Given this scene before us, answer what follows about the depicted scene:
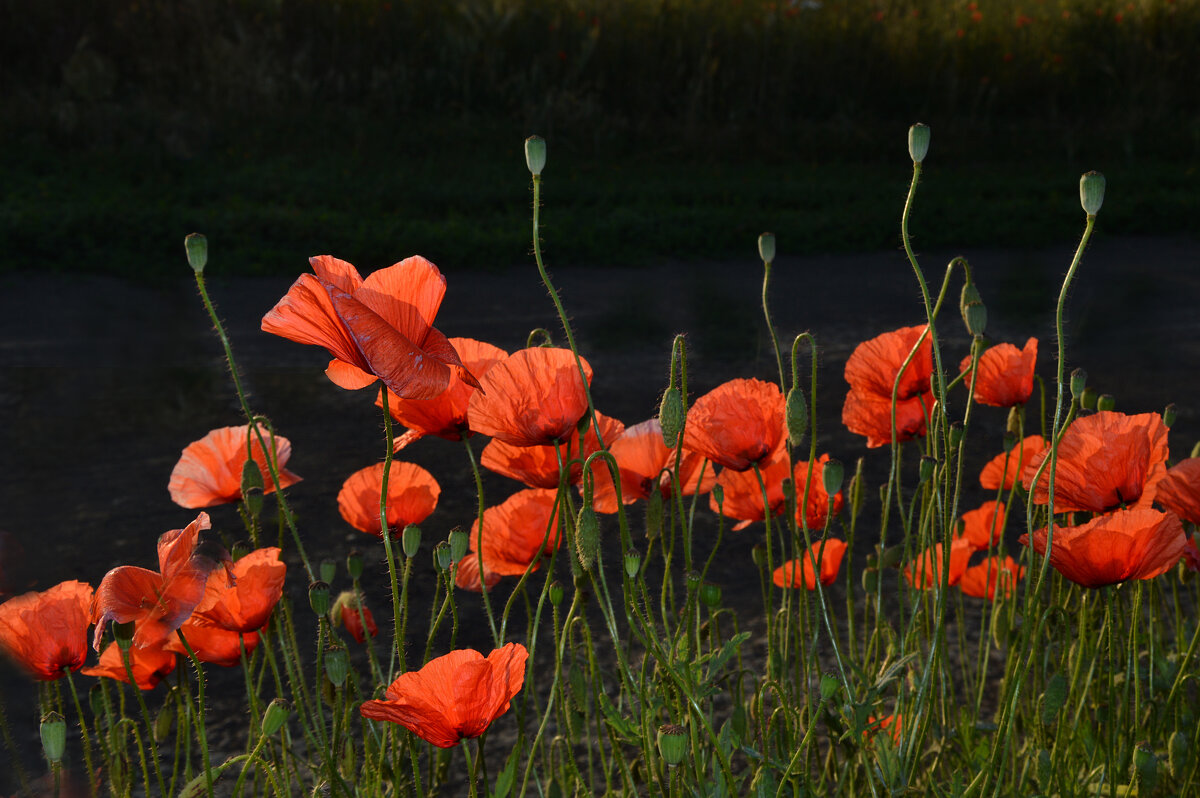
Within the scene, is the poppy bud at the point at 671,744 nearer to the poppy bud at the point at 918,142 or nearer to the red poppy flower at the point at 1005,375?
the poppy bud at the point at 918,142

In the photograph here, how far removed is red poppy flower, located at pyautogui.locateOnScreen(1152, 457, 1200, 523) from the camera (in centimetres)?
129

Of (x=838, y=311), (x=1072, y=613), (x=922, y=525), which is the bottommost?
(x=838, y=311)

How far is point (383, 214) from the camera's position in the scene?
6.68 metres

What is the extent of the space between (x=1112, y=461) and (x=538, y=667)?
110cm

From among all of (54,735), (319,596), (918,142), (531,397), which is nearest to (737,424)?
(531,397)

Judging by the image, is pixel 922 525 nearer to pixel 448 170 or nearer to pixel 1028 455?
pixel 1028 455

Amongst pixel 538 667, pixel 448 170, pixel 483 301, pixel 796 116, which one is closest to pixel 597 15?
pixel 796 116

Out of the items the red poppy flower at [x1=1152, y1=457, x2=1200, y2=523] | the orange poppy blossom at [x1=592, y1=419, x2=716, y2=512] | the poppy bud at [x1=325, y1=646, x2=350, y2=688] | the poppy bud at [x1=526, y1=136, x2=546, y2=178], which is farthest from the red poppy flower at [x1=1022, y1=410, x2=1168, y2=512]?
the poppy bud at [x1=325, y1=646, x2=350, y2=688]

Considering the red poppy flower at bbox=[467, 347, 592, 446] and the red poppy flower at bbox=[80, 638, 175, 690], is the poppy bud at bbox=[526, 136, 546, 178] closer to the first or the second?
the red poppy flower at bbox=[467, 347, 592, 446]

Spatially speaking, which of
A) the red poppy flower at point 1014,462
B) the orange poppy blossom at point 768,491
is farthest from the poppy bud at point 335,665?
the red poppy flower at point 1014,462

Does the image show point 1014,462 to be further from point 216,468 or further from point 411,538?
point 216,468

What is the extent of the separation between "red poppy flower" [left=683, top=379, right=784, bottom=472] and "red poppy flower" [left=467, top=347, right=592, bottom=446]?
0.55ft

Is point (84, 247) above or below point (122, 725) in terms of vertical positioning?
below

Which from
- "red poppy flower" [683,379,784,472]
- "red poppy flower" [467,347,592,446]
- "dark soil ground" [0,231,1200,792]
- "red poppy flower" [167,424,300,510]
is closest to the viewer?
"red poppy flower" [467,347,592,446]
